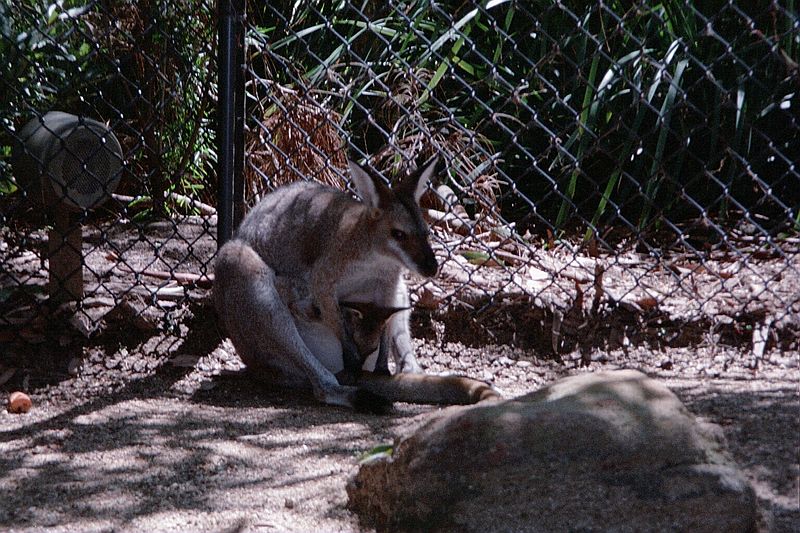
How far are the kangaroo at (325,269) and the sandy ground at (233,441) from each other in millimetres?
251

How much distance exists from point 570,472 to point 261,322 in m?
2.31

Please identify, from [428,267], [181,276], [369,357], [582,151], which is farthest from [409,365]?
[582,151]

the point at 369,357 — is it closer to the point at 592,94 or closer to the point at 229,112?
the point at 229,112

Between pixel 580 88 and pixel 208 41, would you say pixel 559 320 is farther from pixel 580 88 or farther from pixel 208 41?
pixel 208 41

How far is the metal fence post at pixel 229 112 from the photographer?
16.3ft

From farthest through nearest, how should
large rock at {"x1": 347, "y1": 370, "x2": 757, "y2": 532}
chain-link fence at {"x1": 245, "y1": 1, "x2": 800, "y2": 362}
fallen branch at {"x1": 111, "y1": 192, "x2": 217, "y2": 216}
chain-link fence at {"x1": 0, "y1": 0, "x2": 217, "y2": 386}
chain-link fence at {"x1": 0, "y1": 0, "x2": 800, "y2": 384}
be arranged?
fallen branch at {"x1": 111, "y1": 192, "x2": 217, "y2": 216} < chain-link fence at {"x1": 245, "y1": 1, "x2": 800, "y2": 362} < chain-link fence at {"x1": 0, "y1": 0, "x2": 800, "y2": 384} < chain-link fence at {"x1": 0, "y1": 0, "x2": 217, "y2": 386} < large rock at {"x1": 347, "y1": 370, "x2": 757, "y2": 532}

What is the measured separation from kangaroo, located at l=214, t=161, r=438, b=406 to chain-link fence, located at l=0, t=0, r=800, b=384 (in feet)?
1.34

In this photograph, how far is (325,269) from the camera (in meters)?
4.82

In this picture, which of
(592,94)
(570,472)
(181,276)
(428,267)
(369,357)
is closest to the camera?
(570,472)

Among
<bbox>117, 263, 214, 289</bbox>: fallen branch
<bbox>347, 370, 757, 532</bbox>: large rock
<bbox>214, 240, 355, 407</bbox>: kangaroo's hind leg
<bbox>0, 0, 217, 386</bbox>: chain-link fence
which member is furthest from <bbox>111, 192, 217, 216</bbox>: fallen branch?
<bbox>347, 370, 757, 532</bbox>: large rock

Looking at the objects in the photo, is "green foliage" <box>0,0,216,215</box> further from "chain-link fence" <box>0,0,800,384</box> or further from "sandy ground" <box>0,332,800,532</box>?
"sandy ground" <box>0,332,800,532</box>

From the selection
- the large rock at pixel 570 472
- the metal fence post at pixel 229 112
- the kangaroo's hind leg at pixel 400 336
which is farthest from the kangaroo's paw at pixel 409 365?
the large rock at pixel 570 472

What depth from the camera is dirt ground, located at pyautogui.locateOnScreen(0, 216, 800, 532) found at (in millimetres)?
3359

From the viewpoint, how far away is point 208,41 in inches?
215
